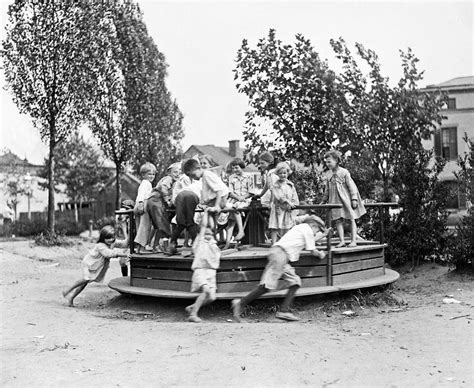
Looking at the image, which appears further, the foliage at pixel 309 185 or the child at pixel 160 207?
the foliage at pixel 309 185

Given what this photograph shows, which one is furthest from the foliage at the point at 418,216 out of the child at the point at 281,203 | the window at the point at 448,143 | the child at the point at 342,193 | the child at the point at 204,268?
the window at the point at 448,143

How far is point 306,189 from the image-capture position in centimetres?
1445

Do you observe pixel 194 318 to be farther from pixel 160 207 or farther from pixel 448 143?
pixel 448 143

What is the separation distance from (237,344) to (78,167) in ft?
131

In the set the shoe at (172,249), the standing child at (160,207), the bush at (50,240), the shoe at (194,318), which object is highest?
the standing child at (160,207)

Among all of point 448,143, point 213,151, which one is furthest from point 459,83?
point 213,151

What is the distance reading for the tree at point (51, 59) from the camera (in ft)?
67.7

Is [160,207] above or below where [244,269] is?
above

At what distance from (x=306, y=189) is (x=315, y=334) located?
7.89 meters

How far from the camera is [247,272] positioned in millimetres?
8531

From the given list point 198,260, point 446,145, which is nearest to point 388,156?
point 198,260

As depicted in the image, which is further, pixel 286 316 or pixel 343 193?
pixel 343 193

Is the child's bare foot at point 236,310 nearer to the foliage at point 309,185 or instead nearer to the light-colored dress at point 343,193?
the light-colored dress at point 343,193

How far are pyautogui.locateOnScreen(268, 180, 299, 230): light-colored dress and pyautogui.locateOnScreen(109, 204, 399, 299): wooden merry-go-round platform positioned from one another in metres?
0.42
